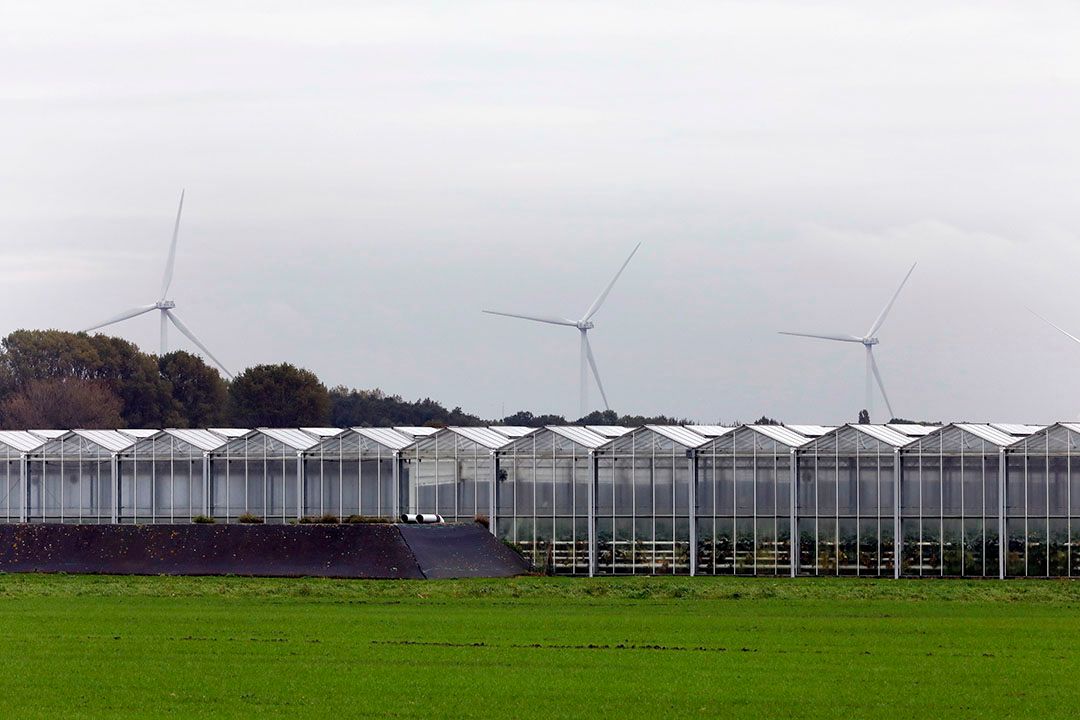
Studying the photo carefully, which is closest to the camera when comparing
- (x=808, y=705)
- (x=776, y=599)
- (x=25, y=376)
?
(x=808, y=705)

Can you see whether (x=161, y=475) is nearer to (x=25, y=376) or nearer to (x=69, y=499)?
(x=69, y=499)

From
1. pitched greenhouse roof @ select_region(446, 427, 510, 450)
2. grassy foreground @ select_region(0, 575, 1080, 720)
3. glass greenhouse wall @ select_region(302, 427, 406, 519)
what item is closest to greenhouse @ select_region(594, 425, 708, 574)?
pitched greenhouse roof @ select_region(446, 427, 510, 450)

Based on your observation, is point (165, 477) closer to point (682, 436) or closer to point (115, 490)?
point (115, 490)

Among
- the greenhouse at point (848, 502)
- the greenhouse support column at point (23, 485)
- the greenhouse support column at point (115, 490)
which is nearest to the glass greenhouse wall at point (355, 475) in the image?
the greenhouse support column at point (115, 490)

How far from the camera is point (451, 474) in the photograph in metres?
77.1

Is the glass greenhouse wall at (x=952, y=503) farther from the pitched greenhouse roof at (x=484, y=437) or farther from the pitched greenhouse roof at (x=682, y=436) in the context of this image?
the pitched greenhouse roof at (x=484, y=437)

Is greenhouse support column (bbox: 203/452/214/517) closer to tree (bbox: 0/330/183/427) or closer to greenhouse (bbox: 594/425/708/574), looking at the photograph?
greenhouse (bbox: 594/425/708/574)

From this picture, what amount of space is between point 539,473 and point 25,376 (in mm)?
96298

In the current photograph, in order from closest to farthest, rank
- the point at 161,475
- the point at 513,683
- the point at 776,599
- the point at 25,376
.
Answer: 1. the point at 513,683
2. the point at 776,599
3. the point at 161,475
4. the point at 25,376

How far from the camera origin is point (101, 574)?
67938 millimetres

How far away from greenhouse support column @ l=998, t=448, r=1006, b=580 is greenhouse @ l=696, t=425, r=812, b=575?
757cm

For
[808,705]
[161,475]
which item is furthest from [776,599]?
[161,475]

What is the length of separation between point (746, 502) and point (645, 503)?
4101 mm

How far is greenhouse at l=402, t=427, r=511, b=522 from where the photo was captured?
76438 millimetres
